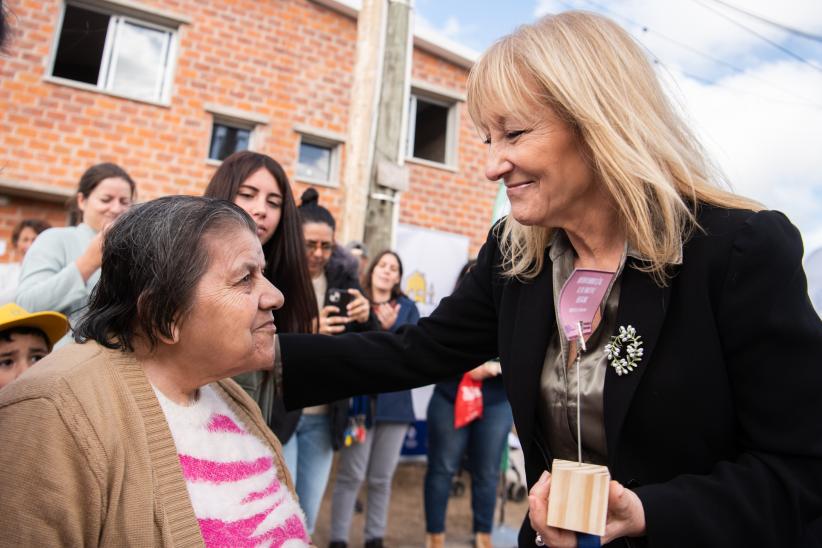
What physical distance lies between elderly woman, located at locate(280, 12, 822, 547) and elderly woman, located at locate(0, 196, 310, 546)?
678 millimetres

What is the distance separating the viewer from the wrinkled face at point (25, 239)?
4.58 m

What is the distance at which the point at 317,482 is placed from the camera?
141 inches

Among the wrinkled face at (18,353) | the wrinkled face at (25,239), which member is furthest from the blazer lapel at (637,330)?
the wrinkled face at (25,239)

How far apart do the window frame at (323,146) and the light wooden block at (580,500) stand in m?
7.43

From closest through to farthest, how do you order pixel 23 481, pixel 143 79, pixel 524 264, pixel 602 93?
1. pixel 23 481
2. pixel 602 93
3. pixel 524 264
4. pixel 143 79

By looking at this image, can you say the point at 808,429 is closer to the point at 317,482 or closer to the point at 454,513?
the point at 317,482

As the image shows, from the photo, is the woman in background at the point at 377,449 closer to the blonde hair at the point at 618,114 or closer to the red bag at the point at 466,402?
the red bag at the point at 466,402

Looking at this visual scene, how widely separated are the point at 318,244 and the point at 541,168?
218cm

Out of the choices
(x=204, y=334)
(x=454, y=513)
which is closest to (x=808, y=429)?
(x=204, y=334)

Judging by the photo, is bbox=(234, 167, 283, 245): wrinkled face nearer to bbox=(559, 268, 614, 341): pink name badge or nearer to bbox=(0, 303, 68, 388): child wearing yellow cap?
bbox=(0, 303, 68, 388): child wearing yellow cap

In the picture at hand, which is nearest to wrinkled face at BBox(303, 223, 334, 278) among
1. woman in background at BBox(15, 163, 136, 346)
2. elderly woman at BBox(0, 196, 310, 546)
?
woman in background at BBox(15, 163, 136, 346)

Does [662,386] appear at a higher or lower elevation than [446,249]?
lower

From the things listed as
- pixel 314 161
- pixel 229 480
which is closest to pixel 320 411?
pixel 229 480

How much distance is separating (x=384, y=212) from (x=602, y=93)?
2.86 m
